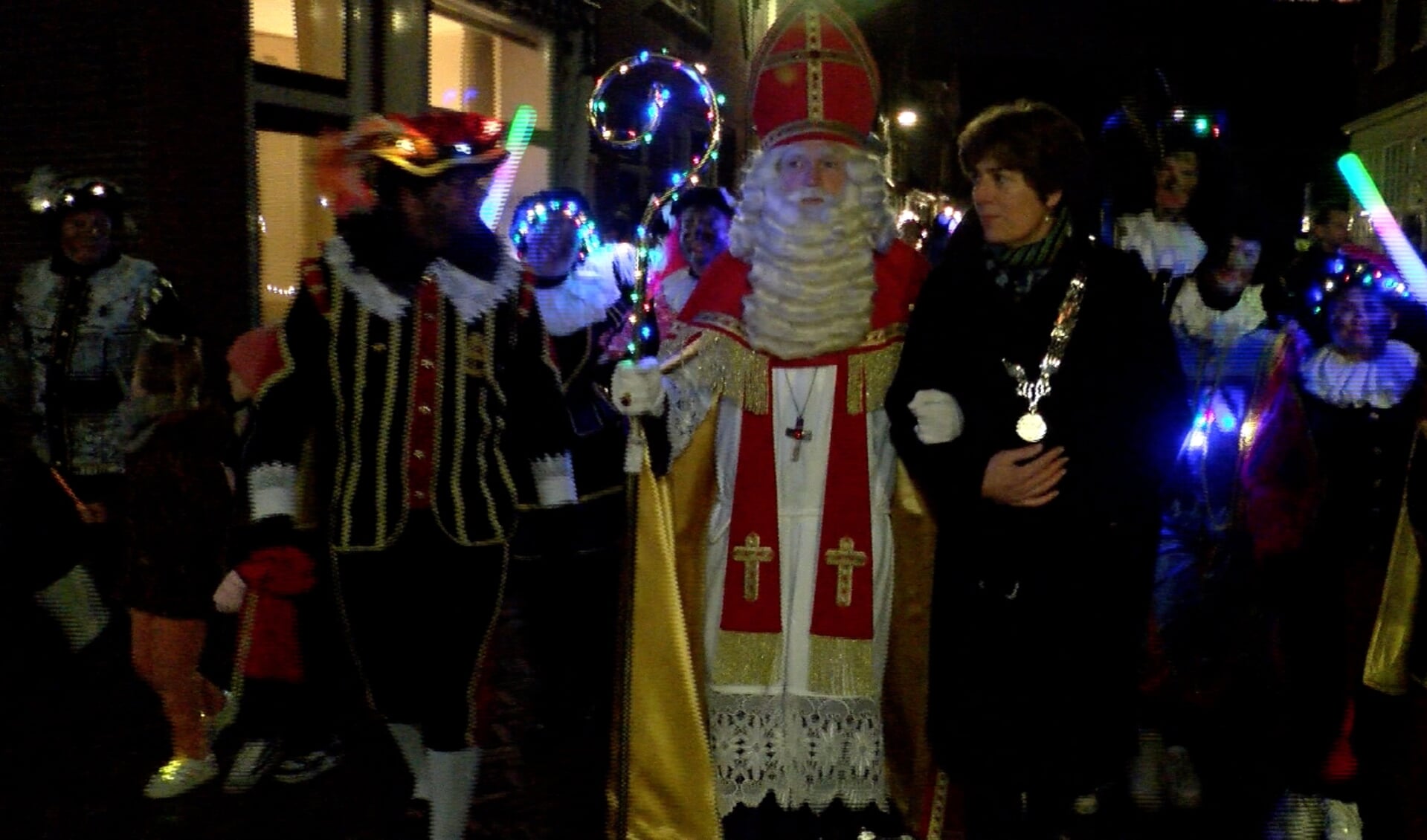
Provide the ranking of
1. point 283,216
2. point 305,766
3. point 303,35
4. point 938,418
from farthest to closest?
point 303,35
point 283,216
point 305,766
point 938,418

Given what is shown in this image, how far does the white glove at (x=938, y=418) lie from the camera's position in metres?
3.10

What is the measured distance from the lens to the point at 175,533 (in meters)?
4.61

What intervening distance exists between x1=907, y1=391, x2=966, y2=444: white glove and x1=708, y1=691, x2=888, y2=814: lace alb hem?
927mm

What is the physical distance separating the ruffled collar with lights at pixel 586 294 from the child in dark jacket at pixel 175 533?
1535 millimetres

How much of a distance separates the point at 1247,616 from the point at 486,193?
2.88 metres

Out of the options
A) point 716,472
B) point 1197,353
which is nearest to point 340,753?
point 716,472

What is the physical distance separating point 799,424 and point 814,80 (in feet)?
3.33

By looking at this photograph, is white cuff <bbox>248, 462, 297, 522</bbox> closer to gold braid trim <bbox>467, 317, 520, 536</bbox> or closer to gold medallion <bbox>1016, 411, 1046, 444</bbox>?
gold braid trim <bbox>467, 317, 520, 536</bbox>

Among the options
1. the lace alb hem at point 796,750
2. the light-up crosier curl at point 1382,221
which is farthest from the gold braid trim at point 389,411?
the light-up crosier curl at point 1382,221

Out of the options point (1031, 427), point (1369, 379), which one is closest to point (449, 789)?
point (1031, 427)

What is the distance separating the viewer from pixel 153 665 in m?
4.54

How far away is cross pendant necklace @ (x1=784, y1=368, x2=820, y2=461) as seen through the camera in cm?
359

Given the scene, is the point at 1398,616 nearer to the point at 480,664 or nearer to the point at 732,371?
the point at 732,371

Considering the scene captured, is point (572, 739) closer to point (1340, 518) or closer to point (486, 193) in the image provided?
point (486, 193)
